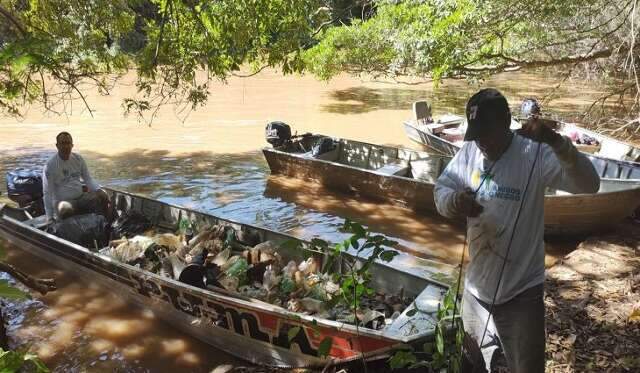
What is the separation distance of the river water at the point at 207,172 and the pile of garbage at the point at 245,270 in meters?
0.71

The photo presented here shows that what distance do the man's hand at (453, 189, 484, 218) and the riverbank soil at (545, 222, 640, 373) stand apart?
1.97 m

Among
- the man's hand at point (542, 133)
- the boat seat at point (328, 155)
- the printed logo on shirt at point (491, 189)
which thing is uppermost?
the man's hand at point (542, 133)

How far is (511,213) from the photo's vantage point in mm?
2227

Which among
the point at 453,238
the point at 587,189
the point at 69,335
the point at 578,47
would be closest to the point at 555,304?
the point at 587,189

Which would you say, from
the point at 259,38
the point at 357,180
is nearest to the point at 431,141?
the point at 357,180

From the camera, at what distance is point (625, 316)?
4.16m

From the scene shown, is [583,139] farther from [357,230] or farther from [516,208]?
[357,230]

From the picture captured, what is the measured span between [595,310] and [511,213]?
2845 millimetres

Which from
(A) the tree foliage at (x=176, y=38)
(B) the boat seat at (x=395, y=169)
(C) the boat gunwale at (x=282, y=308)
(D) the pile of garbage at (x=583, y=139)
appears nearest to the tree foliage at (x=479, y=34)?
(D) the pile of garbage at (x=583, y=139)

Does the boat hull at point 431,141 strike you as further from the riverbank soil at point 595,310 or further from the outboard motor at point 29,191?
the outboard motor at point 29,191

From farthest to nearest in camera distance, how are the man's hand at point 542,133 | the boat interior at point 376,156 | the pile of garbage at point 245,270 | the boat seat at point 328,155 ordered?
the boat seat at point 328,155 < the boat interior at point 376,156 < the pile of garbage at point 245,270 < the man's hand at point 542,133

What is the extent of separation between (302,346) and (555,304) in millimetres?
2412

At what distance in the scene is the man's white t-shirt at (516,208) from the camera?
7.23ft

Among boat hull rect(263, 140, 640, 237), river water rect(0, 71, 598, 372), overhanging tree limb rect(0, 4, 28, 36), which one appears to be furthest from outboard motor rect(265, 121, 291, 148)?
overhanging tree limb rect(0, 4, 28, 36)
